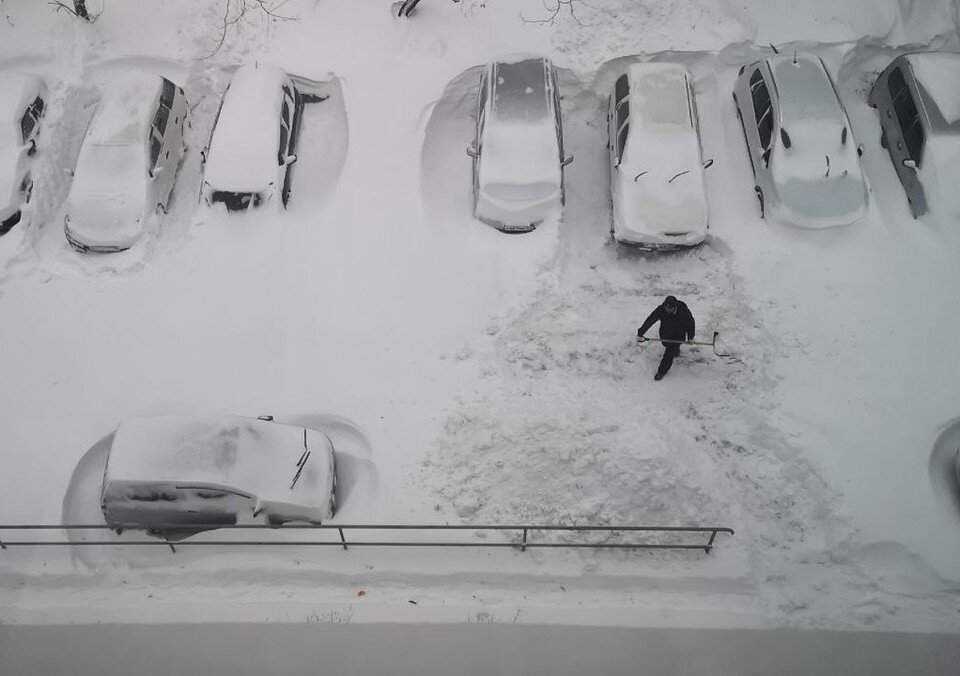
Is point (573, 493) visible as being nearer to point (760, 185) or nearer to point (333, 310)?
point (333, 310)

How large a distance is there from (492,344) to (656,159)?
3926 mm

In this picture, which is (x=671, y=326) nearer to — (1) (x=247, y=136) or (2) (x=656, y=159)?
(2) (x=656, y=159)

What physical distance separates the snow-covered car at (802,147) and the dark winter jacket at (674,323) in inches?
109

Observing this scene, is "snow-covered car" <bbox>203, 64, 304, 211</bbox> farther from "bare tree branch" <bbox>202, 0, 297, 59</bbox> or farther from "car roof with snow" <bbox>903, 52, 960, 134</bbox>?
"car roof with snow" <bbox>903, 52, 960, 134</bbox>

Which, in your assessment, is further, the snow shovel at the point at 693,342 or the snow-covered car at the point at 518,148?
the snow-covered car at the point at 518,148

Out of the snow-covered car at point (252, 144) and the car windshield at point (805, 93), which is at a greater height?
the car windshield at point (805, 93)

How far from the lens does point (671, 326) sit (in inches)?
351

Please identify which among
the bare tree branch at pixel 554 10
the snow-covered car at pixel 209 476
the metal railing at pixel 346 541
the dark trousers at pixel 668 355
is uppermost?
the bare tree branch at pixel 554 10

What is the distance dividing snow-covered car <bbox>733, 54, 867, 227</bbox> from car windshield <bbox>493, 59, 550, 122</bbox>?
3499 millimetres

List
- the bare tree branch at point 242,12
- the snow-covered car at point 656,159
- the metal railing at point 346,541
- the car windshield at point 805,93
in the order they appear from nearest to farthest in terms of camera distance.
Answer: the metal railing at point 346,541, the snow-covered car at point 656,159, the car windshield at point 805,93, the bare tree branch at point 242,12

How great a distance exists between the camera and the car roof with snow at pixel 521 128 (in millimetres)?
10320

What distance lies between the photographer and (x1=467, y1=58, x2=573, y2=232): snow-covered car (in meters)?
10.2

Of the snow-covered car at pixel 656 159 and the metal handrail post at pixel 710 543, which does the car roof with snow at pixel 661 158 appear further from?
the metal handrail post at pixel 710 543

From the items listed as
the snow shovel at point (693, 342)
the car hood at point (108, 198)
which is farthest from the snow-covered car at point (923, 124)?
the car hood at point (108, 198)
